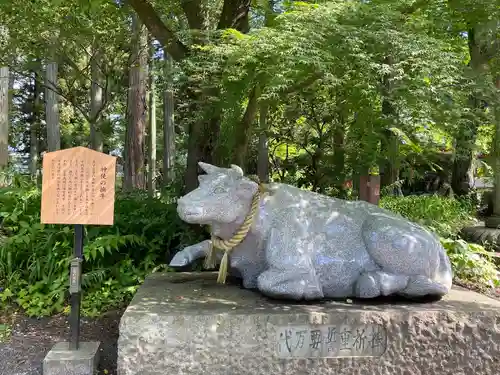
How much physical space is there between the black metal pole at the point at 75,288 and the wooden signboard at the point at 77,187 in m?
0.15

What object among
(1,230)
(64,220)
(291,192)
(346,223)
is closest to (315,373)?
(346,223)

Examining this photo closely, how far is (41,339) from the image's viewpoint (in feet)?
13.4

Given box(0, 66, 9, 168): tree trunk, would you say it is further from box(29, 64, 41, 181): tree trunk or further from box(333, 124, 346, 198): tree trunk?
box(29, 64, 41, 181): tree trunk

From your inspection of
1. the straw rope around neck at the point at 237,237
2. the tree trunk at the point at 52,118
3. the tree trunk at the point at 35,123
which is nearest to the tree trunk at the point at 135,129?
the tree trunk at the point at 52,118

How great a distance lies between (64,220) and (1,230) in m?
2.55

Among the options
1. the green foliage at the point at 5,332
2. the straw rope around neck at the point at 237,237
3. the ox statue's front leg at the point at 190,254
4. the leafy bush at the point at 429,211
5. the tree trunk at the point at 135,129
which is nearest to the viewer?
the straw rope around neck at the point at 237,237

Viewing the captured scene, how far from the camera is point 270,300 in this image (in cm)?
322

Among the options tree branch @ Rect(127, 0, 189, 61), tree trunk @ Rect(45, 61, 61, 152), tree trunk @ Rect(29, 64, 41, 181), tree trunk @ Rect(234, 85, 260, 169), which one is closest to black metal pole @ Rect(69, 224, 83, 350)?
tree trunk @ Rect(234, 85, 260, 169)

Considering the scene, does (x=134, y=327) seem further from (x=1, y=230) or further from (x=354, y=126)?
(x=354, y=126)

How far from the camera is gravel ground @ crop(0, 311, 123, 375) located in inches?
143

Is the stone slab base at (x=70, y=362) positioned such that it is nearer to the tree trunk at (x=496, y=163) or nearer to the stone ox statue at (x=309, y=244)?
the stone ox statue at (x=309, y=244)

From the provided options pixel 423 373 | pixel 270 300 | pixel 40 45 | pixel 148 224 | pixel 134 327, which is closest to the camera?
pixel 134 327

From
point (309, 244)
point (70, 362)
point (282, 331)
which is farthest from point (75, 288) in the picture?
point (309, 244)

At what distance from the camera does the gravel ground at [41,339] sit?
3.64 meters
